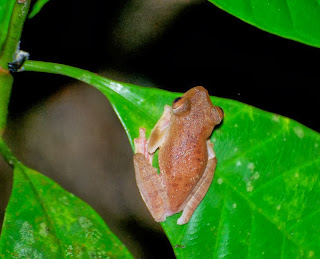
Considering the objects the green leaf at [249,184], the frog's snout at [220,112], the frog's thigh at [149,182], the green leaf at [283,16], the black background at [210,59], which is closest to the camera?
the green leaf at [283,16]

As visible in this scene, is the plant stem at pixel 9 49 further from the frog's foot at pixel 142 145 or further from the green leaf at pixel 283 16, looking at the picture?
the green leaf at pixel 283 16

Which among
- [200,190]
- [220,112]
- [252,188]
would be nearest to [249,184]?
[252,188]

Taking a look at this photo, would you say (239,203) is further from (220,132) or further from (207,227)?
(220,132)

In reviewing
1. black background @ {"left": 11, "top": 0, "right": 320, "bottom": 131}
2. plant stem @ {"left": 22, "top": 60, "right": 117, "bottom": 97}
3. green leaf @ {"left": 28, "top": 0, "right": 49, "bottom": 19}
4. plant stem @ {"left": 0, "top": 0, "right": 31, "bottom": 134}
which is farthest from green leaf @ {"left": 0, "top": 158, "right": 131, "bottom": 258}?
black background @ {"left": 11, "top": 0, "right": 320, "bottom": 131}

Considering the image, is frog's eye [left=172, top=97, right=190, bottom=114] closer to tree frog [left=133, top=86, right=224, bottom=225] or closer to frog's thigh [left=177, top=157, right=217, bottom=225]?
tree frog [left=133, top=86, right=224, bottom=225]

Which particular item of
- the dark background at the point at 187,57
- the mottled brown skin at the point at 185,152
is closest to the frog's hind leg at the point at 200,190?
the mottled brown skin at the point at 185,152

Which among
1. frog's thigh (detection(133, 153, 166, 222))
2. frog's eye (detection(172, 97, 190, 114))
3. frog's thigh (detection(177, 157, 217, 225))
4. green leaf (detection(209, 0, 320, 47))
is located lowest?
frog's thigh (detection(133, 153, 166, 222))
